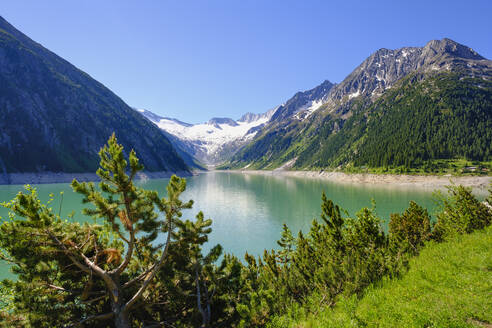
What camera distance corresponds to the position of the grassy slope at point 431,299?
5.28 metres

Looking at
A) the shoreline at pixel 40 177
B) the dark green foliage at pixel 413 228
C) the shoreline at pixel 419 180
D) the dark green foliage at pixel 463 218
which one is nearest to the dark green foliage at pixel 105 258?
the dark green foliage at pixel 413 228

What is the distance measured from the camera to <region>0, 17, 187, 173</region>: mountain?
11912cm

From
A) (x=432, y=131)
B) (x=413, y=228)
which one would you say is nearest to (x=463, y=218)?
(x=413, y=228)

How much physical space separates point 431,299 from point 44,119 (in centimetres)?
19499

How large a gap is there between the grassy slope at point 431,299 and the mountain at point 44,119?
474 feet

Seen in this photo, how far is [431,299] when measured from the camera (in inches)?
242

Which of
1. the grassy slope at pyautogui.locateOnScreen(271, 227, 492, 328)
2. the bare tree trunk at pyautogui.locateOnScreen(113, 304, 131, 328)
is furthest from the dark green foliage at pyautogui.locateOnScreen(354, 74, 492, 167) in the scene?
→ the bare tree trunk at pyautogui.locateOnScreen(113, 304, 131, 328)

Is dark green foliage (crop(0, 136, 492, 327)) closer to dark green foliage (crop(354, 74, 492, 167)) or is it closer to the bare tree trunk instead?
the bare tree trunk

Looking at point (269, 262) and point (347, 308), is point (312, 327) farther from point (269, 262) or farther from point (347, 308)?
point (269, 262)

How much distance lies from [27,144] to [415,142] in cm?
23091

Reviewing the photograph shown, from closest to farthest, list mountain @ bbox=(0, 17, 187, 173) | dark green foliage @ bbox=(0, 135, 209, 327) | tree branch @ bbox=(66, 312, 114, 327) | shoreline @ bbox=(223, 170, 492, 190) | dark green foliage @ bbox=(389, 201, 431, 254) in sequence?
dark green foliage @ bbox=(0, 135, 209, 327), tree branch @ bbox=(66, 312, 114, 327), dark green foliage @ bbox=(389, 201, 431, 254), shoreline @ bbox=(223, 170, 492, 190), mountain @ bbox=(0, 17, 187, 173)

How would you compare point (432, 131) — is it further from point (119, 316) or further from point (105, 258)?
point (119, 316)

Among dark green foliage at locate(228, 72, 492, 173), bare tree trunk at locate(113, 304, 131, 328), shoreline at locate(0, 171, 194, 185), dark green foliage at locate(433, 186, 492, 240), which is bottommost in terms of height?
shoreline at locate(0, 171, 194, 185)

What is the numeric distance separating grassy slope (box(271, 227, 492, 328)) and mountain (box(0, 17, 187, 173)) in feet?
474
